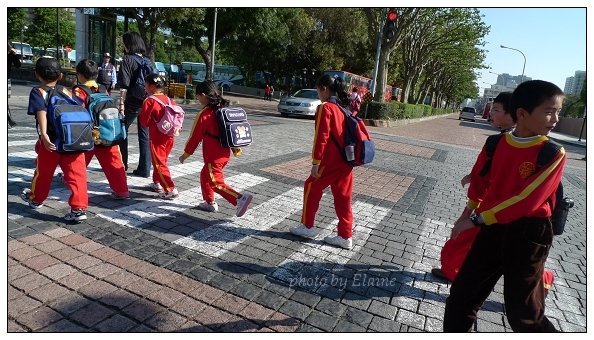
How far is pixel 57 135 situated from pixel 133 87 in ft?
6.73

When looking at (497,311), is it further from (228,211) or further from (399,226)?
(228,211)

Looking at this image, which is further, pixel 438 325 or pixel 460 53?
A: pixel 460 53

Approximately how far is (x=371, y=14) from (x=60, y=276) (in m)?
20.0

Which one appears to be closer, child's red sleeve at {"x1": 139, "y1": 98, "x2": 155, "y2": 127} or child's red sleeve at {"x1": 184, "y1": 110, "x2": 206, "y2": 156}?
child's red sleeve at {"x1": 184, "y1": 110, "x2": 206, "y2": 156}

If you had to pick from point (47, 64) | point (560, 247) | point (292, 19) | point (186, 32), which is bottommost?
point (560, 247)

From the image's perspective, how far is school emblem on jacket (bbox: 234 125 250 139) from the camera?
4244mm

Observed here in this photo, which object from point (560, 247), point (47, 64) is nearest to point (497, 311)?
point (560, 247)

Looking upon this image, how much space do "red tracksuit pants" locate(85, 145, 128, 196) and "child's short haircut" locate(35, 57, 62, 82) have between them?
2.82 feet

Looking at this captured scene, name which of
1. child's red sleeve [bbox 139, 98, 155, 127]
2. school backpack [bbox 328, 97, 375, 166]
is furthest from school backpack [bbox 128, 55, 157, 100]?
school backpack [bbox 328, 97, 375, 166]

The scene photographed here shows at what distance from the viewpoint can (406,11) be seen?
69.2 ft

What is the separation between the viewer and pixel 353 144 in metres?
3.59

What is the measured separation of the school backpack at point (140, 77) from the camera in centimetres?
534

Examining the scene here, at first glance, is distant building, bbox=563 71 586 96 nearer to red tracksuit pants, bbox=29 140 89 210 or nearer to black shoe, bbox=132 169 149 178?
red tracksuit pants, bbox=29 140 89 210

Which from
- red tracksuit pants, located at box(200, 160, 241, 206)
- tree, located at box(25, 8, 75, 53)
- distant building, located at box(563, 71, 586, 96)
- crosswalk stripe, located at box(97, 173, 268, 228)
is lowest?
crosswalk stripe, located at box(97, 173, 268, 228)
